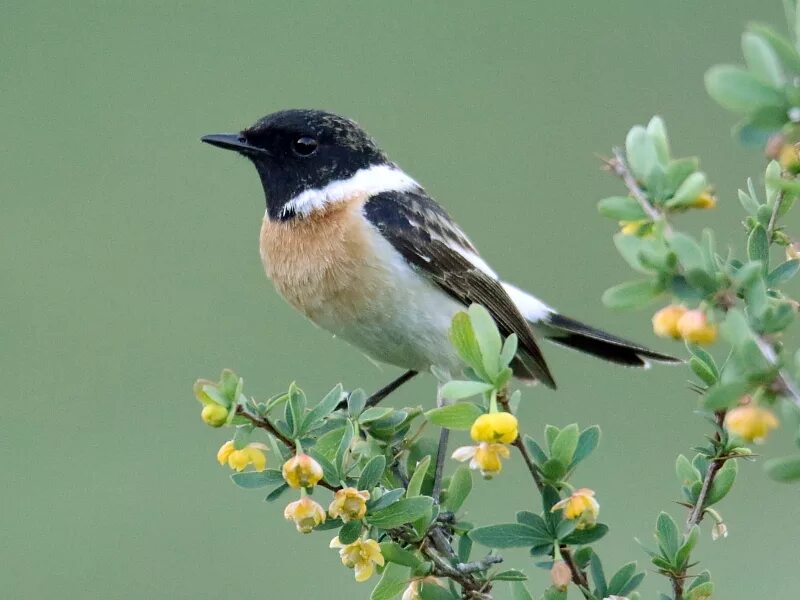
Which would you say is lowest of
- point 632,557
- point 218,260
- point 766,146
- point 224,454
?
point 632,557

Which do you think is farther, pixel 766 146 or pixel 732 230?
pixel 732 230

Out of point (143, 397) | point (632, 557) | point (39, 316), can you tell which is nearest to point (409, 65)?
point (39, 316)

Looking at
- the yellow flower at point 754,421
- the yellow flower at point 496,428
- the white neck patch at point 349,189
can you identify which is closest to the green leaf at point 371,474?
the yellow flower at point 496,428

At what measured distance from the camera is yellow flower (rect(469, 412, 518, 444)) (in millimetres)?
1728

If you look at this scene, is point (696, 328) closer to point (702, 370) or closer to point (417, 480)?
point (702, 370)

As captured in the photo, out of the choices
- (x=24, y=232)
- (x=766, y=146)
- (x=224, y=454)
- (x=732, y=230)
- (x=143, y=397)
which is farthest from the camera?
(x=24, y=232)

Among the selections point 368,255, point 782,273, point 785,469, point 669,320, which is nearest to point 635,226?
point 669,320

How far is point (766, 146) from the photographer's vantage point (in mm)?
1598

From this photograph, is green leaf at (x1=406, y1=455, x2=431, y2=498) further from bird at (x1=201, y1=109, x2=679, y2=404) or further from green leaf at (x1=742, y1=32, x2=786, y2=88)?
bird at (x1=201, y1=109, x2=679, y2=404)

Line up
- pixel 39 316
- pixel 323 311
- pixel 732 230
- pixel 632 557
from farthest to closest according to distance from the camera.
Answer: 1. pixel 39 316
2. pixel 732 230
3. pixel 632 557
4. pixel 323 311

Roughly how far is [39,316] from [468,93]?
4.47m

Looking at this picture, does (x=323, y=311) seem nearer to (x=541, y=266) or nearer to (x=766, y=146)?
(x=766, y=146)

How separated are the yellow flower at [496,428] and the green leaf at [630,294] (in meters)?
0.23

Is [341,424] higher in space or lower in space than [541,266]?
higher
